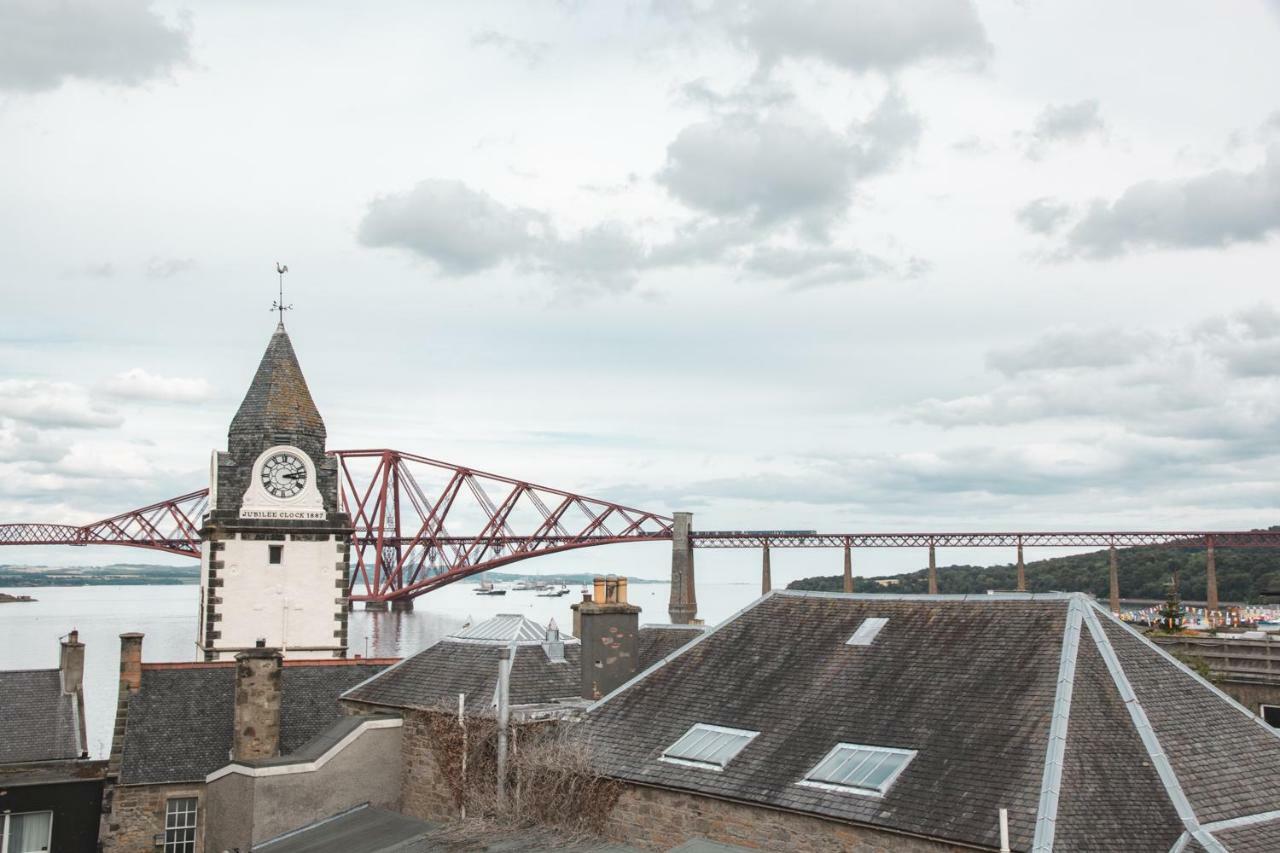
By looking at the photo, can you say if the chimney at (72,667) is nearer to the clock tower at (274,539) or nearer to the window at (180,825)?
the clock tower at (274,539)

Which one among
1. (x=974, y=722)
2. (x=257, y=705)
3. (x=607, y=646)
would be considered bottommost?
(x=257, y=705)

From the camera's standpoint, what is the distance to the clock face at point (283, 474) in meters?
35.1

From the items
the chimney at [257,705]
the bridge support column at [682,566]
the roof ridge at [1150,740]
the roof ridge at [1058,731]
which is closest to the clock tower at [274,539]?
the chimney at [257,705]

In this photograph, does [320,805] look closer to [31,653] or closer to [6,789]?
[6,789]

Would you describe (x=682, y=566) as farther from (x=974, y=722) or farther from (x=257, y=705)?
(x=974, y=722)

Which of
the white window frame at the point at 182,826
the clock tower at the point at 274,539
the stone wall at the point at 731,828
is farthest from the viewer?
the clock tower at the point at 274,539

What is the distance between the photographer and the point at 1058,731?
15.1 m

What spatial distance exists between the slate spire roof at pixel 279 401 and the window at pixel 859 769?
23.3m

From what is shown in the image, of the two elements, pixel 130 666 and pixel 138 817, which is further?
pixel 130 666

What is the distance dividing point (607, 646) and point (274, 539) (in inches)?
605

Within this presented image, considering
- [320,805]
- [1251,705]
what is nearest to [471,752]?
[320,805]

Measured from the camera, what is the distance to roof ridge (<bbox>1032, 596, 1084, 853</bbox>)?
13625 mm

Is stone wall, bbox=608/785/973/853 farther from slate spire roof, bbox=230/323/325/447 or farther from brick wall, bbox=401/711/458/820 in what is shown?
slate spire roof, bbox=230/323/325/447

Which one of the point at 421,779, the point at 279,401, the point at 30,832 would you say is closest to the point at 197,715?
the point at 30,832
